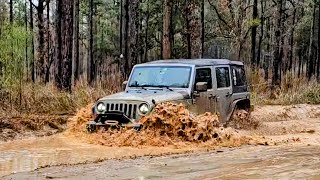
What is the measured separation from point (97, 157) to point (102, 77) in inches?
320

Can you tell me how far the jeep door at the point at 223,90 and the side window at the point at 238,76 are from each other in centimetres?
33

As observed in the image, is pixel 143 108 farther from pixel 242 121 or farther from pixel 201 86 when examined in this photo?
pixel 242 121

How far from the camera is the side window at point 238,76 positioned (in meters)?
14.1

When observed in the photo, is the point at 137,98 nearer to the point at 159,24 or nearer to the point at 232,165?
the point at 232,165

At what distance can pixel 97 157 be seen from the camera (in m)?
10.0

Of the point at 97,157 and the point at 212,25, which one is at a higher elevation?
the point at 212,25

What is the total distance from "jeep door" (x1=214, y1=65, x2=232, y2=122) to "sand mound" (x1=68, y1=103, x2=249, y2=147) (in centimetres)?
97

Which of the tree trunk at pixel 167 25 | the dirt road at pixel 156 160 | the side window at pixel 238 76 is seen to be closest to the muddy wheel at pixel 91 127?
the dirt road at pixel 156 160

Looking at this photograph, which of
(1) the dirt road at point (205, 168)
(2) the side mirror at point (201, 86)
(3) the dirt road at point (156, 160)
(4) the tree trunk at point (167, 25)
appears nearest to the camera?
(1) the dirt road at point (205, 168)

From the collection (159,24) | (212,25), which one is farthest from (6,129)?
(212,25)

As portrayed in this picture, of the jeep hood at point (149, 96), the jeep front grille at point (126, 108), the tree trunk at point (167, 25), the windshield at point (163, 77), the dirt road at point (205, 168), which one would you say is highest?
the tree trunk at point (167, 25)

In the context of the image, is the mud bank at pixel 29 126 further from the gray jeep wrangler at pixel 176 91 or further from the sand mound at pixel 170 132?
the gray jeep wrangler at pixel 176 91

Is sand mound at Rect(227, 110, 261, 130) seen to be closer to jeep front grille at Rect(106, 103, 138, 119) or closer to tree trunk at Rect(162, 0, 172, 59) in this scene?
jeep front grille at Rect(106, 103, 138, 119)

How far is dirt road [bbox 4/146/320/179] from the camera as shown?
27.8ft
